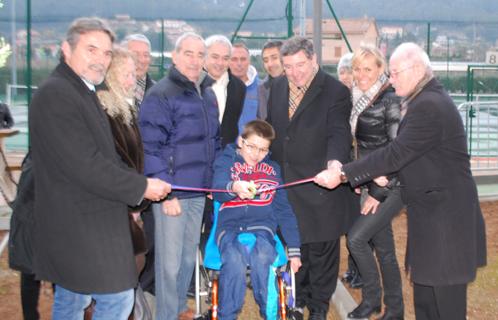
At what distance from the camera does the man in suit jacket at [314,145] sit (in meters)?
4.82

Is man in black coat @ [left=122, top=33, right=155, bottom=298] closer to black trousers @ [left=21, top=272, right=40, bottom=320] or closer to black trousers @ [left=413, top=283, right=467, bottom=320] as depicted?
black trousers @ [left=21, top=272, right=40, bottom=320]

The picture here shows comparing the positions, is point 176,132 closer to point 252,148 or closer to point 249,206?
point 252,148

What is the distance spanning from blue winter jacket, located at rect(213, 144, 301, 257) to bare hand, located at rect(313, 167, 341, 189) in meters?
0.30

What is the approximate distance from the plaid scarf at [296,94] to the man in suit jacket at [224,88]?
54 cm

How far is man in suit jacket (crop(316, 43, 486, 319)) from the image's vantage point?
3.82m

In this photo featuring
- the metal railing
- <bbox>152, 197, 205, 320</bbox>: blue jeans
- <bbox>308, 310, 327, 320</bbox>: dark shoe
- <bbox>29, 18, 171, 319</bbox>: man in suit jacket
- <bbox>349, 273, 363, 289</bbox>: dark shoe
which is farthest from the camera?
the metal railing

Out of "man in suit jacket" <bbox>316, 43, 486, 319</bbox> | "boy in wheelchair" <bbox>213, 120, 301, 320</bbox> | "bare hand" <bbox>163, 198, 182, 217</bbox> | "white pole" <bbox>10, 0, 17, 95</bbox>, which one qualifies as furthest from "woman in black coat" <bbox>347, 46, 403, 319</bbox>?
"white pole" <bbox>10, 0, 17, 95</bbox>

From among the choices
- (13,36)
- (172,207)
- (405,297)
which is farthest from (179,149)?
(13,36)

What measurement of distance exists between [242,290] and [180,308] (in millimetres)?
779

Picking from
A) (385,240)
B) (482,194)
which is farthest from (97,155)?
(482,194)

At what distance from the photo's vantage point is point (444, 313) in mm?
3939

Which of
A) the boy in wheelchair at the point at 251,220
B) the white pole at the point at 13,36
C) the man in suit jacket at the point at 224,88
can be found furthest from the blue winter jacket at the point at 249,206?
the white pole at the point at 13,36

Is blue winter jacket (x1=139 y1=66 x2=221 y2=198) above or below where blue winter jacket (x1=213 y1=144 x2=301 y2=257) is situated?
above

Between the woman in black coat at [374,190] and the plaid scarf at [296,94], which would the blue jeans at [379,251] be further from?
the plaid scarf at [296,94]
